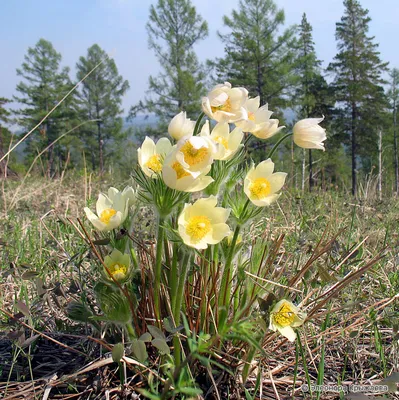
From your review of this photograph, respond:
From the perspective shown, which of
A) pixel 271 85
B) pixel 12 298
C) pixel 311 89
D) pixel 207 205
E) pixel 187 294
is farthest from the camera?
pixel 311 89

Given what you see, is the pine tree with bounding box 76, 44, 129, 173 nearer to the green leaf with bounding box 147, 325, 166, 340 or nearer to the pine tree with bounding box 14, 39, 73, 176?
the pine tree with bounding box 14, 39, 73, 176

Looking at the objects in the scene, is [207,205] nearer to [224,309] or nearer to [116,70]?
[224,309]

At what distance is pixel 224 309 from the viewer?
0.94 meters

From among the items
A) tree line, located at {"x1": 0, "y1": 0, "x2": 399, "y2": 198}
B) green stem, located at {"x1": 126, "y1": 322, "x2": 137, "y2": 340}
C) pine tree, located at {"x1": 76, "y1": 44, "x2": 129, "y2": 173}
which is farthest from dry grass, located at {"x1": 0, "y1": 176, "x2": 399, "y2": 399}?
pine tree, located at {"x1": 76, "y1": 44, "x2": 129, "y2": 173}

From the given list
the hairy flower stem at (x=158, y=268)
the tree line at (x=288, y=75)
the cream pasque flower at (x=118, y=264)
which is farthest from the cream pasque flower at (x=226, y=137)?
the tree line at (x=288, y=75)

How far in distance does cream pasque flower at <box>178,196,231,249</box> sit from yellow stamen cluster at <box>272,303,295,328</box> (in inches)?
9.5

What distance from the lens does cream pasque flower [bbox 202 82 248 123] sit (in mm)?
844

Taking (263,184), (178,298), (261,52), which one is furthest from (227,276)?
(261,52)

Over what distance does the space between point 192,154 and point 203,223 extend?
14cm

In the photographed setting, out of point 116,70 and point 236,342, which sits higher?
point 116,70

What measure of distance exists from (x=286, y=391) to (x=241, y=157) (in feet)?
1.97

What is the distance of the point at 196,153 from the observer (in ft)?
2.55

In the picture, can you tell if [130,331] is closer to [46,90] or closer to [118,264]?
[118,264]

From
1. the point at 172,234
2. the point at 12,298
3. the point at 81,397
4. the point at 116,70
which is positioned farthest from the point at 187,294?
the point at 116,70
